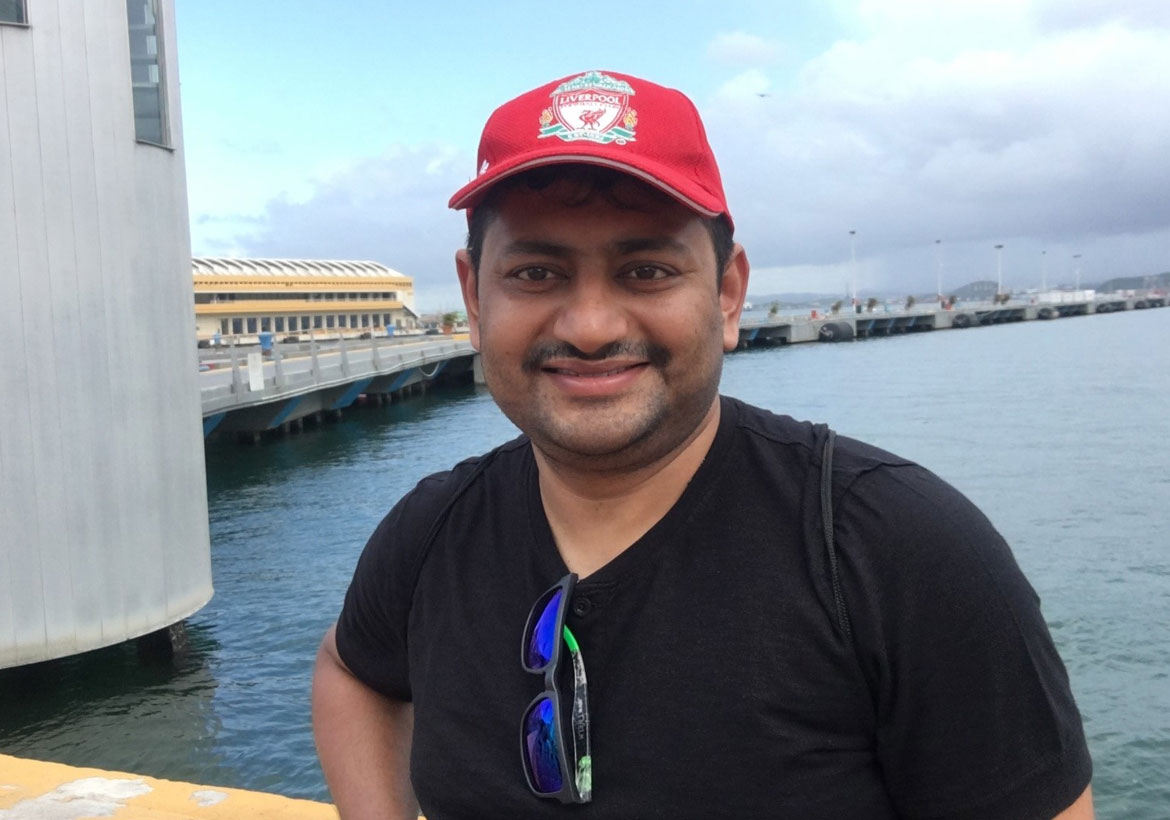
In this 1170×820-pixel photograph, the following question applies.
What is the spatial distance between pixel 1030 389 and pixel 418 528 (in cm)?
3287

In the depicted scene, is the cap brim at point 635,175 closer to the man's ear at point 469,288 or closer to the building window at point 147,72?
the man's ear at point 469,288

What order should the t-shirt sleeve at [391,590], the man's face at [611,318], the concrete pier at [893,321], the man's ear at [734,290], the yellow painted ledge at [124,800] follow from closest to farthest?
the man's face at [611,318], the man's ear at [734,290], the t-shirt sleeve at [391,590], the yellow painted ledge at [124,800], the concrete pier at [893,321]

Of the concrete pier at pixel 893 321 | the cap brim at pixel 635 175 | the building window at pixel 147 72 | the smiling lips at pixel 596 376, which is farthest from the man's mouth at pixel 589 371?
the concrete pier at pixel 893 321

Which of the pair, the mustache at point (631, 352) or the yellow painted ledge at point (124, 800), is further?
the yellow painted ledge at point (124, 800)

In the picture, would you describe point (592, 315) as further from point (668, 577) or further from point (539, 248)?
point (668, 577)

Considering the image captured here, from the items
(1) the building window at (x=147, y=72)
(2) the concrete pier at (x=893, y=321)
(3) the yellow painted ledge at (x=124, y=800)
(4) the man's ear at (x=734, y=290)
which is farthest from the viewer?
(2) the concrete pier at (x=893, y=321)

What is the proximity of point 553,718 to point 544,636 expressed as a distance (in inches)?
4.5

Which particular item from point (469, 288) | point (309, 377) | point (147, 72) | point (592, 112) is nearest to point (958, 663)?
point (592, 112)

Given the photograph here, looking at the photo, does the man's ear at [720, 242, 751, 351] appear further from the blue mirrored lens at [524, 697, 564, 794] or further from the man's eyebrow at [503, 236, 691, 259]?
the blue mirrored lens at [524, 697, 564, 794]

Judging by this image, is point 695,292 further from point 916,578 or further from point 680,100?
point 916,578

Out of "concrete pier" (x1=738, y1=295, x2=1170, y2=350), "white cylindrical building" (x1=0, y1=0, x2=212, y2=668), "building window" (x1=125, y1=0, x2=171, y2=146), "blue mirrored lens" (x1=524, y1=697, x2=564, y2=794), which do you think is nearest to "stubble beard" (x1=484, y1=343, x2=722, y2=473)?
"blue mirrored lens" (x1=524, y1=697, x2=564, y2=794)

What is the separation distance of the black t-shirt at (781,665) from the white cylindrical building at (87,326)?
19.1 ft

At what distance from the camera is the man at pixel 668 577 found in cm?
127

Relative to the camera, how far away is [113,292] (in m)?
6.88
